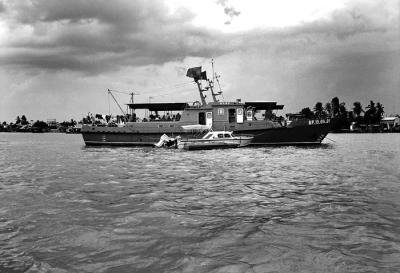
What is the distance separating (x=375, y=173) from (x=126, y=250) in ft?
55.0

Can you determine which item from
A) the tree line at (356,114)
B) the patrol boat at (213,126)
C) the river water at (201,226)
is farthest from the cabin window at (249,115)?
the tree line at (356,114)

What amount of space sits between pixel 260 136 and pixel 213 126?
6.07 m

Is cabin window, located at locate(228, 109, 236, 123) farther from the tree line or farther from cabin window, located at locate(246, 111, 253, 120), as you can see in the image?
the tree line

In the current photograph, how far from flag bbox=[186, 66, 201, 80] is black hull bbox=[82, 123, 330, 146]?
27.7 feet

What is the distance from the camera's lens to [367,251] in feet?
23.8

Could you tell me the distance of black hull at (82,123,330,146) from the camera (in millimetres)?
45188

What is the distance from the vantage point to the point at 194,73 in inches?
1959

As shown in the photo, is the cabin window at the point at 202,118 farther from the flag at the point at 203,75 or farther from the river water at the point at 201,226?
the river water at the point at 201,226

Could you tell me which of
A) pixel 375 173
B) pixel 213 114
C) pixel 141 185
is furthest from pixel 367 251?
pixel 213 114

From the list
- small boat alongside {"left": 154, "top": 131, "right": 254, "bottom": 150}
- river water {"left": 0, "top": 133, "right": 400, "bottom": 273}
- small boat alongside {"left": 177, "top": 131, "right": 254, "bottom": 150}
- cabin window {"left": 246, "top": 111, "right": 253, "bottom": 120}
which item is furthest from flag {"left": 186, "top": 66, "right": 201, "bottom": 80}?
river water {"left": 0, "top": 133, "right": 400, "bottom": 273}

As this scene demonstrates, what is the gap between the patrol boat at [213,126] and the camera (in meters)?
45.6

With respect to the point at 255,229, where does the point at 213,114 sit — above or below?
above

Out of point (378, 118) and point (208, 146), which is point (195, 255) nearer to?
point (208, 146)

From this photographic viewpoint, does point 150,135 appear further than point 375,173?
Yes
